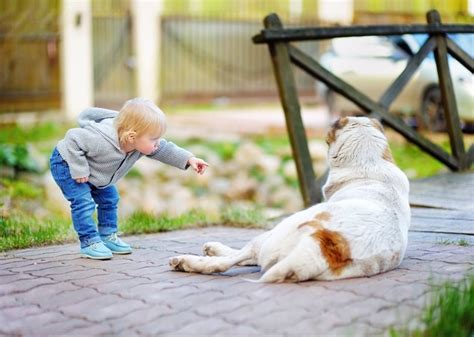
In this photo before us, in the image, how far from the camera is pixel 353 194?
4605 millimetres

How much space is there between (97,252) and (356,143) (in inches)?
64.9

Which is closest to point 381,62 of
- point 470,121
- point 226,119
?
point 470,121

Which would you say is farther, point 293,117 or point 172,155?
point 293,117

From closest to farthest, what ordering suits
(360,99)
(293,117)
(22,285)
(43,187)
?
1. (22,285)
2. (293,117)
3. (360,99)
4. (43,187)

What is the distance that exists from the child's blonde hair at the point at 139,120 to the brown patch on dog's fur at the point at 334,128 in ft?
3.16

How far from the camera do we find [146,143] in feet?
16.1

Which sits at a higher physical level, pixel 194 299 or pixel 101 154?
pixel 101 154

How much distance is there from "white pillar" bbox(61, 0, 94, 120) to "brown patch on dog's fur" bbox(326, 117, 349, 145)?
11566 mm

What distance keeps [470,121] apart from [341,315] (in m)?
9.58

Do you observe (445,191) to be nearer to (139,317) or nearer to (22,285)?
(22,285)

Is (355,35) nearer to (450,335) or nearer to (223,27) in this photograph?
(450,335)

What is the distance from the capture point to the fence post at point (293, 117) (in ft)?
23.4

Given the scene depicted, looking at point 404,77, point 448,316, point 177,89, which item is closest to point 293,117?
point 404,77

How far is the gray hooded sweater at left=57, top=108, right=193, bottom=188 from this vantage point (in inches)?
193
